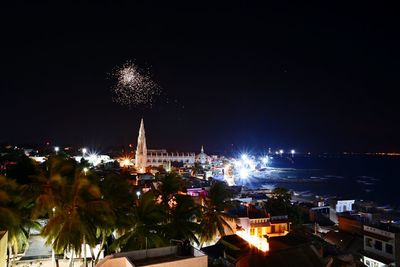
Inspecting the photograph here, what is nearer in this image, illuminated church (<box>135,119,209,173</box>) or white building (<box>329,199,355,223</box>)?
white building (<box>329,199,355,223</box>)

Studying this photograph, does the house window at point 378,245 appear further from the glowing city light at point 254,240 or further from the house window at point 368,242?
the glowing city light at point 254,240

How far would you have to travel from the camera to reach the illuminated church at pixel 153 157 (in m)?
80.6

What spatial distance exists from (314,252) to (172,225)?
7199 millimetres

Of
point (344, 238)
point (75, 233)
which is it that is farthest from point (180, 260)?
point (344, 238)

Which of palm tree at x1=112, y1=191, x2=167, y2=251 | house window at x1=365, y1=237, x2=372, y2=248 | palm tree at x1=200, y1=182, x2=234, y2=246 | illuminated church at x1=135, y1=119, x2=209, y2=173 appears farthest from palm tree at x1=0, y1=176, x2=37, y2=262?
illuminated church at x1=135, y1=119, x2=209, y2=173

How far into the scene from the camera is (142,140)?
80.6m

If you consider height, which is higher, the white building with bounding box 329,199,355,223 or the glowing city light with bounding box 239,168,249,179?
the glowing city light with bounding box 239,168,249,179

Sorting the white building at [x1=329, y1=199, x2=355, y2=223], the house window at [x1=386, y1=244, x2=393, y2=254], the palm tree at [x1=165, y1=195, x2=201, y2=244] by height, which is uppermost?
the palm tree at [x1=165, y1=195, x2=201, y2=244]

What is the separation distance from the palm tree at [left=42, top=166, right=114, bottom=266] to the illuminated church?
65.9 m

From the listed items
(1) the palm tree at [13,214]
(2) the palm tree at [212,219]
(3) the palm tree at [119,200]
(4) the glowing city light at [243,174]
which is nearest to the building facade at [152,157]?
(4) the glowing city light at [243,174]

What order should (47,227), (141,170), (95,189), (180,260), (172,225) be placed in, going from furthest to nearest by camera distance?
(141,170) → (172,225) → (95,189) → (47,227) → (180,260)

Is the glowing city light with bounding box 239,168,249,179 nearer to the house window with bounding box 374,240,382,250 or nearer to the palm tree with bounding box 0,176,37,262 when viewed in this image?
the house window with bounding box 374,240,382,250

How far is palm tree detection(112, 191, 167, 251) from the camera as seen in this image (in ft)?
44.7

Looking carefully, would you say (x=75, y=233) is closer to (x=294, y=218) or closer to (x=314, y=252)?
(x=314, y=252)
